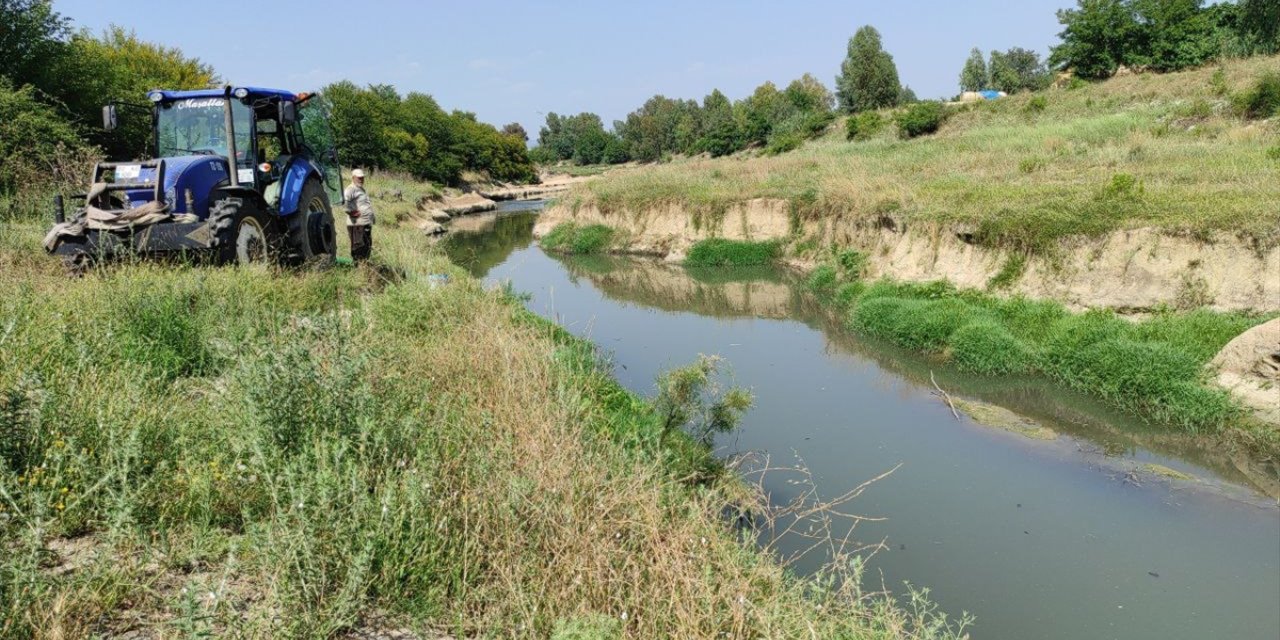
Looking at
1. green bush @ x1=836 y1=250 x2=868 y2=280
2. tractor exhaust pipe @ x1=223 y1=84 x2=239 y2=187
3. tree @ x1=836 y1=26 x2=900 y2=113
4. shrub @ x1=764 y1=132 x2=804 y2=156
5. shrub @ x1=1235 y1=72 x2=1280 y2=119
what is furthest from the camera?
tree @ x1=836 y1=26 x2=900 y2=113

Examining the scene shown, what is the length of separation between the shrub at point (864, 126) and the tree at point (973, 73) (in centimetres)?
3534

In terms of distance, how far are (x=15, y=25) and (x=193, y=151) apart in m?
12.1

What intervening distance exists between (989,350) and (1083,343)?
1111mm

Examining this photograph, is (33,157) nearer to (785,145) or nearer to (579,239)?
(579,239)

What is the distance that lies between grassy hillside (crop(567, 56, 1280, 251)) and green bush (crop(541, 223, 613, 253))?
1.18 metres

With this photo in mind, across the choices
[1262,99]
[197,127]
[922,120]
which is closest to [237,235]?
[197,127]

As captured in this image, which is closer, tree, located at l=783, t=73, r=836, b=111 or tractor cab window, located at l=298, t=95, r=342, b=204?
tractor cab window, located at l=298, t=95, r=342, b=204

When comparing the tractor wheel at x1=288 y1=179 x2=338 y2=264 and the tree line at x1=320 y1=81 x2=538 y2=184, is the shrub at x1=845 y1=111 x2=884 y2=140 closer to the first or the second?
the tree line at x1=320 y1=81 x2=538 y2=184

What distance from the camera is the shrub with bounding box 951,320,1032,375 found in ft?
33.8

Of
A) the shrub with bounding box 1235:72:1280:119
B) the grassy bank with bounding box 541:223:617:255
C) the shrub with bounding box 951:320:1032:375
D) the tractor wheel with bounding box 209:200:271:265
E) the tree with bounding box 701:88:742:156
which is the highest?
the tree with bounding box 701:88:742:156

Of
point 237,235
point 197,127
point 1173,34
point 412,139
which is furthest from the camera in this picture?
point 412,139

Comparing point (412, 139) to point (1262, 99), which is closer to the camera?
point (1262, 99)

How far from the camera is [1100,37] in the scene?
1779 inches

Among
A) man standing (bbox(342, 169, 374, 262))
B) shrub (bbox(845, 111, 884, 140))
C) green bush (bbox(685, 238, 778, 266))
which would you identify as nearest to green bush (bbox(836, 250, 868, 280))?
green bush (bbox(685, 238, 778, 266))
